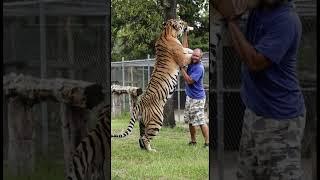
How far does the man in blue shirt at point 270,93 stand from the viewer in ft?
11.1

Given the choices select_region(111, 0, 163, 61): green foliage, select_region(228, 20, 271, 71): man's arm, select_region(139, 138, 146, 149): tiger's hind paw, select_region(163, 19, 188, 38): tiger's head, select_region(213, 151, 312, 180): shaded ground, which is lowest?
select_region(139, 138, 146, 149): tiger's hind paw

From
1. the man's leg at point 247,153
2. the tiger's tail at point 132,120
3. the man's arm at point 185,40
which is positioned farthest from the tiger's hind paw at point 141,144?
the man's leg at point 247,153

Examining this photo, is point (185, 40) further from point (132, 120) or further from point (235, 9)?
point (235, 9)

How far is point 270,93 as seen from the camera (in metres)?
3.46

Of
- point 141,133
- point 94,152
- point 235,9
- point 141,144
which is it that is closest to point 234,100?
point 235,9

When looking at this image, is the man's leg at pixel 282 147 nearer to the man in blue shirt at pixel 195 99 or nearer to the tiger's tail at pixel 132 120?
the man in blue shirt at pixel 195 99

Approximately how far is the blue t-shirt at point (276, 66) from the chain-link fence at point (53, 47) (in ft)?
3.03

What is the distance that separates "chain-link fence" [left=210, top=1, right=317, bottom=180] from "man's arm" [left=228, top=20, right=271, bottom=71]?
0.30 ft

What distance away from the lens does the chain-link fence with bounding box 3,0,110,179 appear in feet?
11.6

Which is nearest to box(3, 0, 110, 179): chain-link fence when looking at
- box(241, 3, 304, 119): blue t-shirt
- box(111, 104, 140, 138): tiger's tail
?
box(241, 3, 304, 119): blue t-shirt

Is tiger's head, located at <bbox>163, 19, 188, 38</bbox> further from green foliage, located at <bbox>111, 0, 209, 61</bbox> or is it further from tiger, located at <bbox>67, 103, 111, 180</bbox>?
tiger, located at <bbox>67, 103, 111, 180</bbox>

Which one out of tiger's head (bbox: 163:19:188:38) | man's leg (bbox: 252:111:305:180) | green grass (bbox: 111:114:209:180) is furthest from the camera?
tiger's head (bbox: 163:19:188:38)

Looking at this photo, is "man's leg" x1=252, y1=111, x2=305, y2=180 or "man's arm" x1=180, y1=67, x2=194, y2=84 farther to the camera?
"man's arm" x1=180, y1=67, x2=194, y2=84

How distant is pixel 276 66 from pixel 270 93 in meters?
0.17
